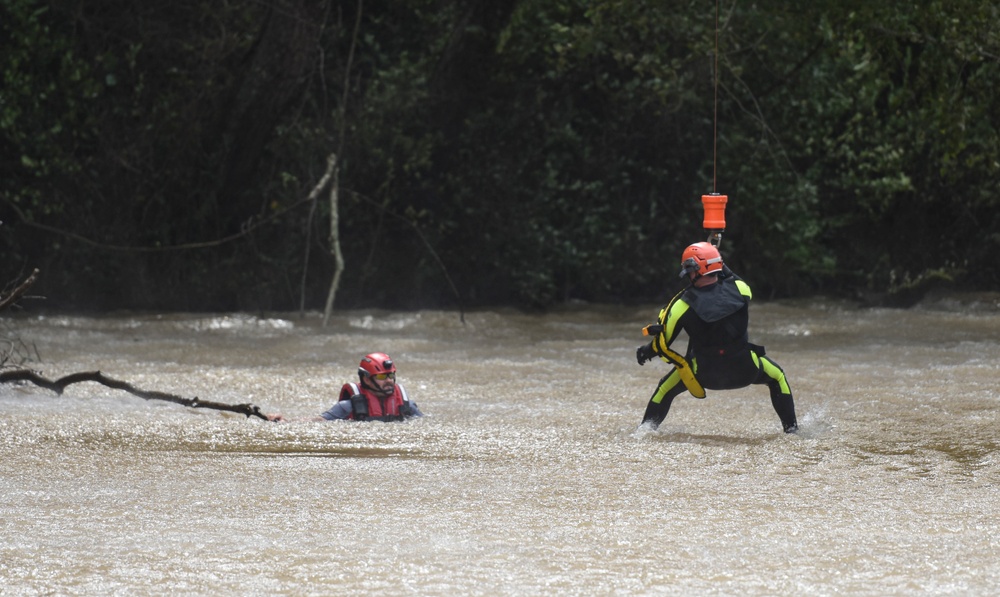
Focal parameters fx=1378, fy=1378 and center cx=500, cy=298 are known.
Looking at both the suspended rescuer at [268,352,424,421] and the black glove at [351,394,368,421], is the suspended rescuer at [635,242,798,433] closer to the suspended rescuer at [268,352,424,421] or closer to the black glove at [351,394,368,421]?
the suspended rescuer at [268,352,424,421]

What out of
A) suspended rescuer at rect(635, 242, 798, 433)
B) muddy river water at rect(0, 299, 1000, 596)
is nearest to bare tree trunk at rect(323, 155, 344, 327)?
muddy river water at rect(0, 299, 1000, 596)

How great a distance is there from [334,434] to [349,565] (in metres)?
3.72

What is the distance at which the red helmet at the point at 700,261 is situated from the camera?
33.5 ft

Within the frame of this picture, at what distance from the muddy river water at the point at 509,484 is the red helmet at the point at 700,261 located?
4.04 feet

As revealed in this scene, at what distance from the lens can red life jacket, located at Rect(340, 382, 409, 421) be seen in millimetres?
11289

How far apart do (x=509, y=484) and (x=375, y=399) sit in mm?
3160

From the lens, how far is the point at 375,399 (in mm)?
11359

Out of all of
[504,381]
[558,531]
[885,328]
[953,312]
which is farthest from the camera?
[953,312]

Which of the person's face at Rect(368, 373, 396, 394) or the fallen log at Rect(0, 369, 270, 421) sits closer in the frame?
the fallen log at Rect(0, 369, 270, 421)

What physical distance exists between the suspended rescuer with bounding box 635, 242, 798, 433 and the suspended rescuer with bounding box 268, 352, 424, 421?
7.22 feet

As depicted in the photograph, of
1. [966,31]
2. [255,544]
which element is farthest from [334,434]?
[966,31]

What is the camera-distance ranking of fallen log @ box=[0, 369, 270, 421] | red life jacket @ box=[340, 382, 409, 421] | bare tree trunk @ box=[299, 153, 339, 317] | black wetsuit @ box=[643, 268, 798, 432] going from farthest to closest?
bare tree trunk @ box=[299, 153, 339, 317] < red life jacket @ box=[340, 382, 409, 421] < fallen log @ box=[0, 369, 270, 421] < black wetsuit @ box=[643, 268, 798, 432]

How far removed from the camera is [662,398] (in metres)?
10.4

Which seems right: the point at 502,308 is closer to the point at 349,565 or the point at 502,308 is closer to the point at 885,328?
the point at 885,328
